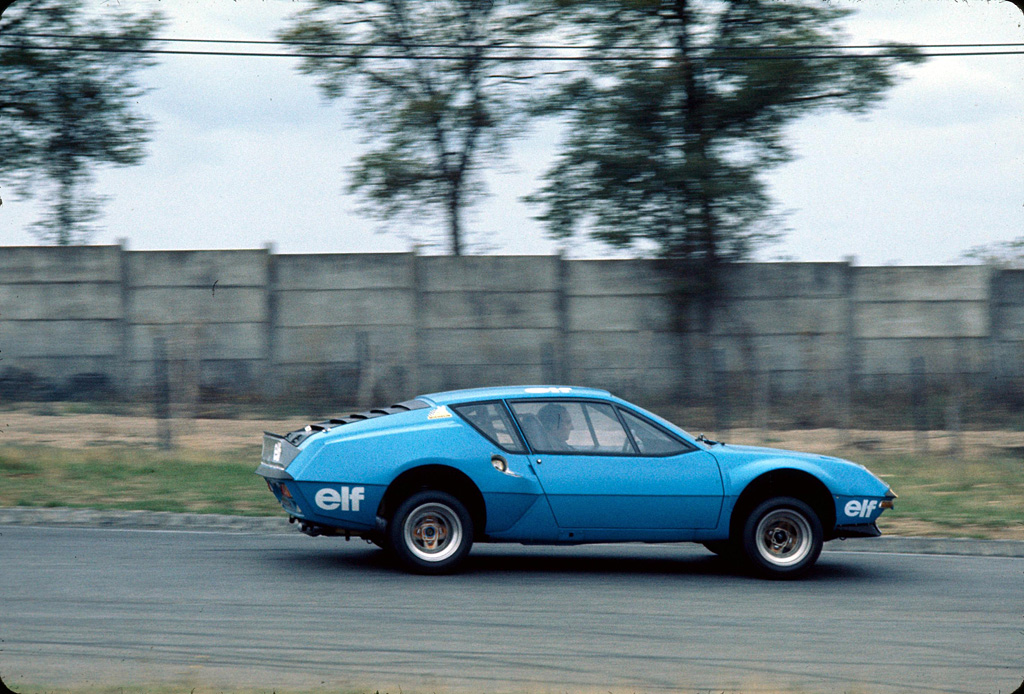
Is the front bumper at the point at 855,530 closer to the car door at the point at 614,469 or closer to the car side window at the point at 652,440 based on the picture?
the car door at the point at 614,469

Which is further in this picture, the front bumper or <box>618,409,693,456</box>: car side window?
the front bumper

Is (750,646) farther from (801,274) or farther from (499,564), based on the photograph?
(801,274)

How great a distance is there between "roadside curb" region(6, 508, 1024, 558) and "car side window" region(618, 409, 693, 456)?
250cm

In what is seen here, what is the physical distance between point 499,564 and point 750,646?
110 inches

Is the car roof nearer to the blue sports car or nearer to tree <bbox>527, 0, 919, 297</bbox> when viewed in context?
the blue sports car

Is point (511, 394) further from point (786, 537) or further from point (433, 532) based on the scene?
point (786, 537)

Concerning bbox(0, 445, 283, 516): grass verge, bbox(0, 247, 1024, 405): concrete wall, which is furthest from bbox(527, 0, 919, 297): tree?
bbox(0, 445, 283, 516): grass verge

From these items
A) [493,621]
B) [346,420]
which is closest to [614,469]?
[493,621]

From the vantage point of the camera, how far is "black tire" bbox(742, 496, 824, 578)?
26.9 feet

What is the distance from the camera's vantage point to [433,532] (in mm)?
7984

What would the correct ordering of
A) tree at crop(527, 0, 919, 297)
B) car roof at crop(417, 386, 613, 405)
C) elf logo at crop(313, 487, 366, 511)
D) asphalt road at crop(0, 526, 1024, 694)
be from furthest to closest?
1. tree at crop(527, 0, 919, 297)
2. car roof at crop(417, 386, 613, 405)
3. elf logo at crop(313, 487, 366, 511)
4. asphalt road at crop(0, 526, 1024, 694)

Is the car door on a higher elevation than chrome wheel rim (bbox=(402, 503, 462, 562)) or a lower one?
higher

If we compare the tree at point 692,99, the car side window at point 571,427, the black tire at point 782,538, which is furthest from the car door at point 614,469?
the tree at point 692,99

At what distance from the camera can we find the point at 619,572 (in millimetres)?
8414
